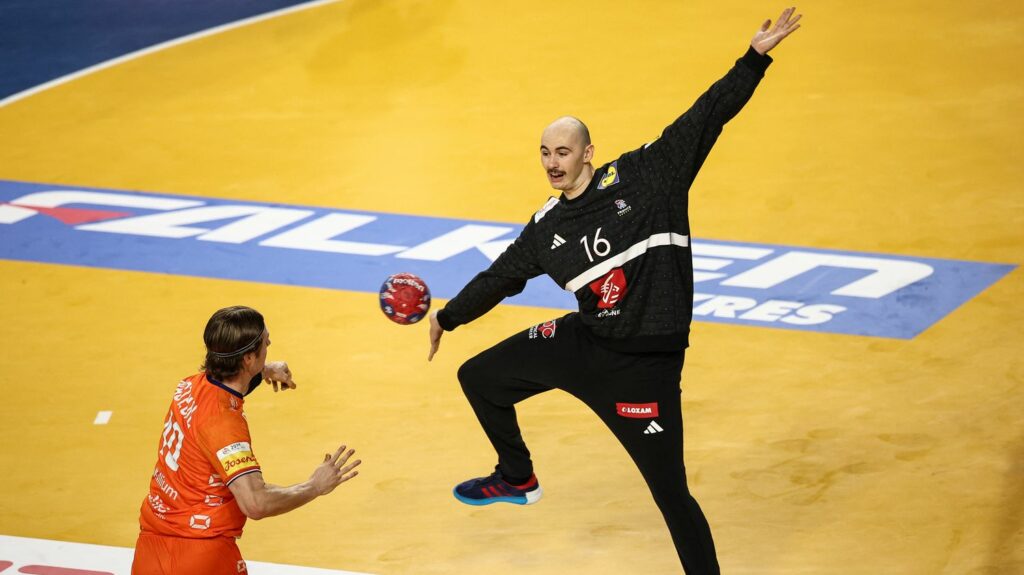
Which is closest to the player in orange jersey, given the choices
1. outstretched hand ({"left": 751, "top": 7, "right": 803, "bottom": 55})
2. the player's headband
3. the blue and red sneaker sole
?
the player's headband

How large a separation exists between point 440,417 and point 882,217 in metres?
4.63

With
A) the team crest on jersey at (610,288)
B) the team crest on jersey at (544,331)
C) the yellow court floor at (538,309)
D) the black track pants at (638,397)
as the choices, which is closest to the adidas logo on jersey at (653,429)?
the black track pants at (638,397)

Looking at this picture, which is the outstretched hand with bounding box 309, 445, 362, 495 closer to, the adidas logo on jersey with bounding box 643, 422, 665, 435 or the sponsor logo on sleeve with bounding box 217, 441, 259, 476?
the sponsor logo on sleeve with bounding box 217, 441, 259, 476

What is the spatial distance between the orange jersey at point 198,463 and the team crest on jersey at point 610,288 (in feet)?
6.20

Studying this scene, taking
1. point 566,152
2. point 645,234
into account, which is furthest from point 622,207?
point 566,152

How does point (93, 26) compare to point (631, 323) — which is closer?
point (631, 323)

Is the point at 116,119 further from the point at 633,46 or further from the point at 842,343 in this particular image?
the point at 842,343

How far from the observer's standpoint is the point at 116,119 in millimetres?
14820

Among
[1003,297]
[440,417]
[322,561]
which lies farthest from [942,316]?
[322,561]

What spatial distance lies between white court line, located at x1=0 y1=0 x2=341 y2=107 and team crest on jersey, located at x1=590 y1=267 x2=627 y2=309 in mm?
10381

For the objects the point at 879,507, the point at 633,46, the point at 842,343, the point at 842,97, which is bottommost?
the point at 879,507

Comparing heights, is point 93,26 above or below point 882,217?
above

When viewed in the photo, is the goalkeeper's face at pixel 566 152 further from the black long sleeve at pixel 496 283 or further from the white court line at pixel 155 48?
the white court line at pixel 155 48

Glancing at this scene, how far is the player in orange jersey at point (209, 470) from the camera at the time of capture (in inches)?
244
